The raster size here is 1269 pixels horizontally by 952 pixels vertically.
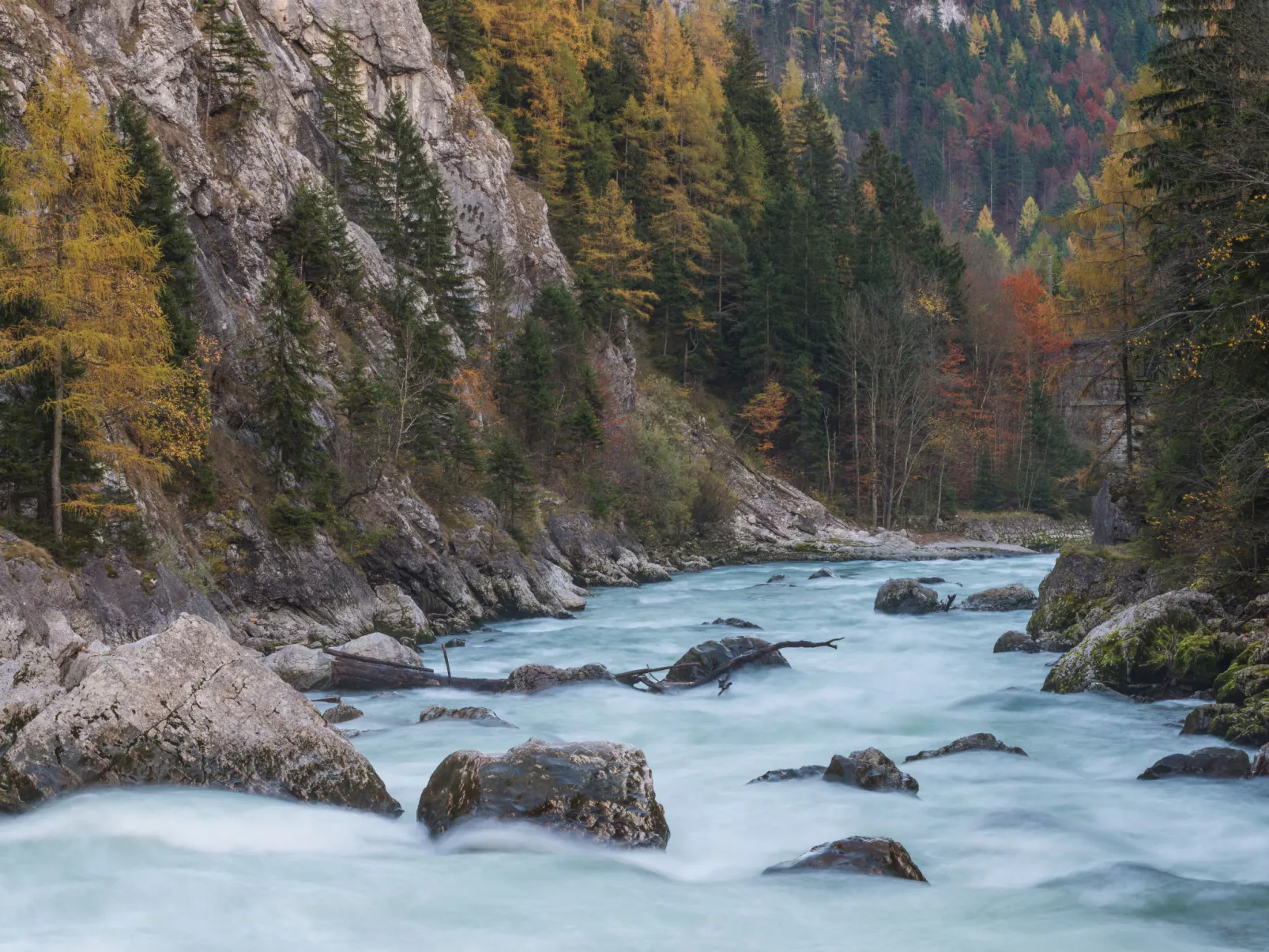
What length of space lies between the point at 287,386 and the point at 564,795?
16.6 meters

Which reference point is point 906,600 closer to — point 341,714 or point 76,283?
point 341,714

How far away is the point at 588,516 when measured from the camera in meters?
35.9

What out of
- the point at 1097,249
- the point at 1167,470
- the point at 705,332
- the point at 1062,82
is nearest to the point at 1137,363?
the point at 1097,249

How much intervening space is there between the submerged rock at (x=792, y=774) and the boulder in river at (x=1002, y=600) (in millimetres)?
16024

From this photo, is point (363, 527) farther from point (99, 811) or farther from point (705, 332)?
point (705, 332)

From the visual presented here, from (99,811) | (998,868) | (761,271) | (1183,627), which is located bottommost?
(998,868)

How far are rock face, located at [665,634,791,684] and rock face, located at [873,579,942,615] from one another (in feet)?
27.2

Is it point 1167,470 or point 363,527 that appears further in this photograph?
point 363,527

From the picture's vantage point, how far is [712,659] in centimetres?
1739

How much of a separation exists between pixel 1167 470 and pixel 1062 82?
602 ft

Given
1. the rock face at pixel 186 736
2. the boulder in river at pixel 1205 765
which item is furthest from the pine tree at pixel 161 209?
→ the boulder in river at pixel 1205 765

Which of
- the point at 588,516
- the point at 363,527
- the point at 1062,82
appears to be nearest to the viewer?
the point at 363,527

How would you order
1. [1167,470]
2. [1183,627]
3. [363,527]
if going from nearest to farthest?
[1183,627]
[1167,470]
[363,527]

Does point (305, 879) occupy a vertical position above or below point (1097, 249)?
below
